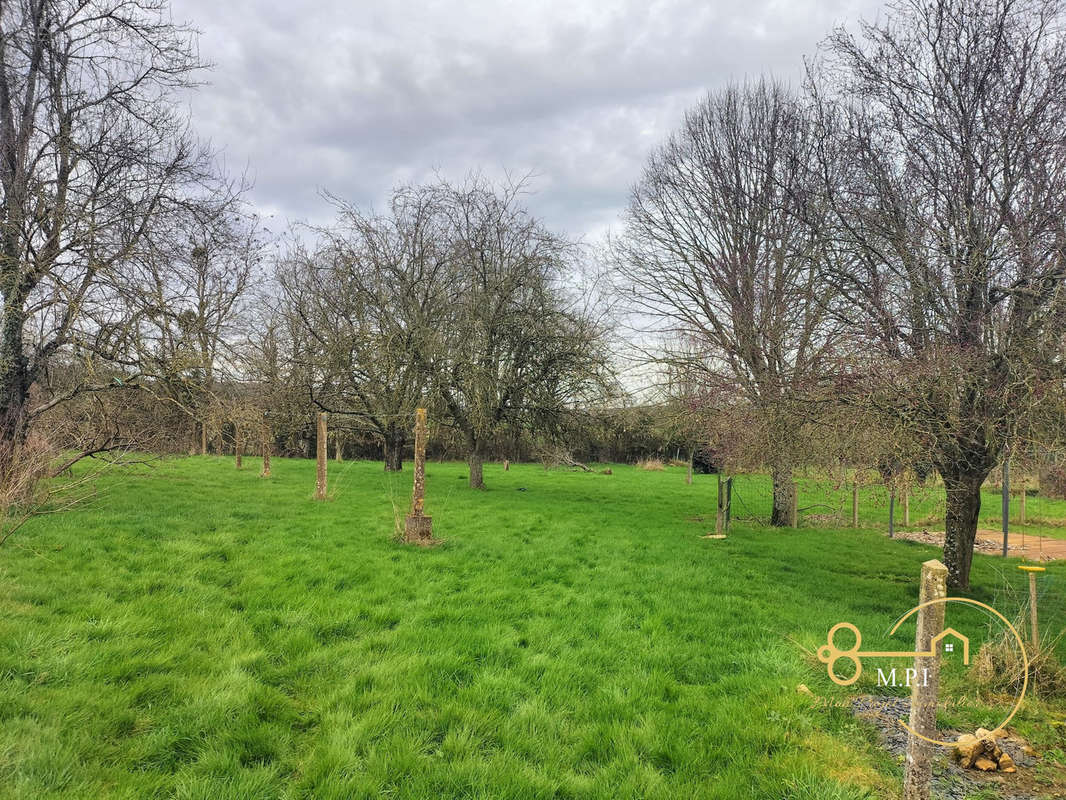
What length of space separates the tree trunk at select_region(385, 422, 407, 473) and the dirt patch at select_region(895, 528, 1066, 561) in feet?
50.6

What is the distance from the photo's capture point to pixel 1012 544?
12758 mm

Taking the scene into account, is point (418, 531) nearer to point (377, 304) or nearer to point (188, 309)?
point (188, 309)

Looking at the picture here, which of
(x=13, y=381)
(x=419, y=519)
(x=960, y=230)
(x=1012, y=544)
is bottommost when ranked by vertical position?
(x=1012, y=544)

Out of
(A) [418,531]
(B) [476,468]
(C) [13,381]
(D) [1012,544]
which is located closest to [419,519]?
(A) [418,531]

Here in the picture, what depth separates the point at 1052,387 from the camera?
493cm

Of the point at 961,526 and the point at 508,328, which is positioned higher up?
the point at 508,328

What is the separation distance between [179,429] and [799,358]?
1157 centimetres

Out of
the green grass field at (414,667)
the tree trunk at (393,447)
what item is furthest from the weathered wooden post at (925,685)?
the tree trunk at (393,447)

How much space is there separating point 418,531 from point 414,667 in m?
4.36

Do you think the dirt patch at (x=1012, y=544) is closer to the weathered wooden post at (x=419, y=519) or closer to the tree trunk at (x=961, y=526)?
the tree trunk at (x=961, y=526)

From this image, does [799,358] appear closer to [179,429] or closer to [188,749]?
[188,749]


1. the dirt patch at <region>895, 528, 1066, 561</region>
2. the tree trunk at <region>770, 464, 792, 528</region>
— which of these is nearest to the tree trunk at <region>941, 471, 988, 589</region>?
the dirt patch at <region>895, 528, 1066, 561</region>

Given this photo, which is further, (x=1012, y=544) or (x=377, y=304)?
(x=377, y=304)

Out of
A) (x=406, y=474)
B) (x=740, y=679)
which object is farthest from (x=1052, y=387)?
(x=406, y=474)
